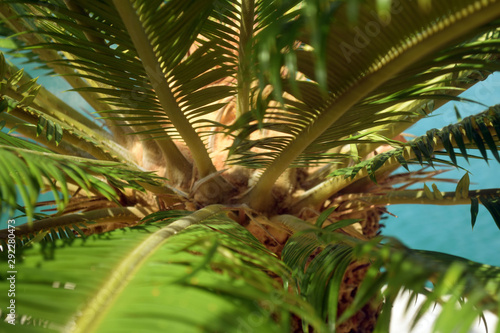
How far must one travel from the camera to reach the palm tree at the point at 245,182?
1.24 ft

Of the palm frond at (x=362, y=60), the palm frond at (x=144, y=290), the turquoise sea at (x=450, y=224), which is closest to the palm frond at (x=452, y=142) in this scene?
the palm frond at (x=362, y=60)

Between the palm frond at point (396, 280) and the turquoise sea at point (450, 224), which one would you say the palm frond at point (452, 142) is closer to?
the palm frond at point (396, 280)

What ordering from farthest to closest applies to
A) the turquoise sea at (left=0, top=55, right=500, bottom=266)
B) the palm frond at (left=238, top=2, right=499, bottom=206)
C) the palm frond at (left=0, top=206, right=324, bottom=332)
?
the turquoise sea at (left=0, top=55, right=500, bottom=266), the palm frond at (left=238, top=2, right=499, bottom=206), the palm frond at (left=0, top=206, right=324, bottom=332)

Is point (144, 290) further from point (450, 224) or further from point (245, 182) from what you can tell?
point (450, 224)

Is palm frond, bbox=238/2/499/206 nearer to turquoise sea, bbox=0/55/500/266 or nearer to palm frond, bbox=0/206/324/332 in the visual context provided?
palm frond, bbox=0/206/324/332

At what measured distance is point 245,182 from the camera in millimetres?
1167

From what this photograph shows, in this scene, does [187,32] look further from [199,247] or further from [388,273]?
[388,273]

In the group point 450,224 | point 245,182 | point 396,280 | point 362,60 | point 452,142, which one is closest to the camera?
point 396,280

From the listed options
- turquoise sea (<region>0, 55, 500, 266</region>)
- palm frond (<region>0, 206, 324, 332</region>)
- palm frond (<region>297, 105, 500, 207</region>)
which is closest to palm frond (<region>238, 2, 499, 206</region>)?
palm frond (<region>297, 105, 500, 207</region>)

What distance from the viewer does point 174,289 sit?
385 mm

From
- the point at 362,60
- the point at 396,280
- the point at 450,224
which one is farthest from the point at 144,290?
the point at 450,224

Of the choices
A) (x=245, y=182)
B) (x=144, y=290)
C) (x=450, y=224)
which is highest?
(x=450, y=224)

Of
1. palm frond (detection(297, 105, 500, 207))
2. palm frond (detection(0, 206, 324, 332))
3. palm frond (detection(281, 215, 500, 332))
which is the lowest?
palm frond (detection(0, 206, 324, 332))

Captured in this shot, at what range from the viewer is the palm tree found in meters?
0.38
